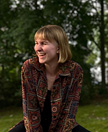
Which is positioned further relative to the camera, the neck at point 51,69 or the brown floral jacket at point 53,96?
the neck at point 51,69

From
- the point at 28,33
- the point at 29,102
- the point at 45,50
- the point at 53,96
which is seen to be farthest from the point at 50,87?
the point at 28,33

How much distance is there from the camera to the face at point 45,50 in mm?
2889

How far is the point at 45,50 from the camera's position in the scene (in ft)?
9.49

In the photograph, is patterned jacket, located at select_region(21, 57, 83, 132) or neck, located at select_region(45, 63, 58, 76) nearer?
patterned jacket, located at select_region(21, 57, 83, 132)

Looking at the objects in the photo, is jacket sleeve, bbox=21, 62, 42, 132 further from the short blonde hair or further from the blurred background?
the blurred background

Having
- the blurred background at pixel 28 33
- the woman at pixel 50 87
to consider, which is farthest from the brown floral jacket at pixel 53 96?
the blurred background at pixel 28 33

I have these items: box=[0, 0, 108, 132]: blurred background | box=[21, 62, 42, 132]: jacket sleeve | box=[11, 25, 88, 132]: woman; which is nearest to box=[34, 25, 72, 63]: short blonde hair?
box=[11, 25, 88, 132]: woman

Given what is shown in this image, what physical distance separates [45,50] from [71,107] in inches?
29.7

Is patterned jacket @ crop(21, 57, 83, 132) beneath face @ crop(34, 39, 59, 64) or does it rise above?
beneath

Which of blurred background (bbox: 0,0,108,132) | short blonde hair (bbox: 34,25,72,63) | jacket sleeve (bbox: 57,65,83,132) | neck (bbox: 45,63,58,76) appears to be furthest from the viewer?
blurred background (bbox: 0,0,108,132)

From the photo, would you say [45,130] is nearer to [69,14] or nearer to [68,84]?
[68,84]

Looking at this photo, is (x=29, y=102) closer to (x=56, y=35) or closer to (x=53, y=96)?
(x=53, y=96)

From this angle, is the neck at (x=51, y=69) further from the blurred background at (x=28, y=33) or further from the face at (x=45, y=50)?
the blurred background at (x=28, y=33)

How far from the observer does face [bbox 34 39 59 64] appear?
2889 mm
